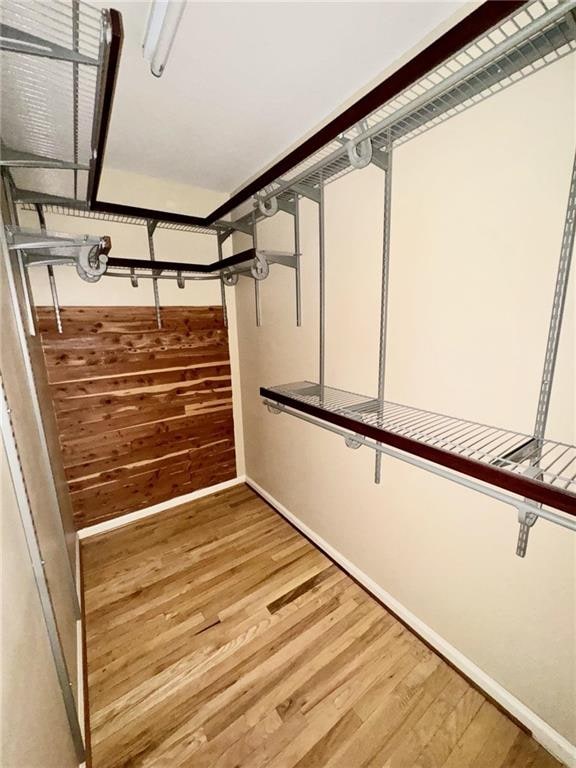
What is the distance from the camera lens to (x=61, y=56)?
0.63 metres

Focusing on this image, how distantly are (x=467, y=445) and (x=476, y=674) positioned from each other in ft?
3.84

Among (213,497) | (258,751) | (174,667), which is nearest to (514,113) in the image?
(258,751)

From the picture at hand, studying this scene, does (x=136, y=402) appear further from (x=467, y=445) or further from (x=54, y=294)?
(x=467, y=445)

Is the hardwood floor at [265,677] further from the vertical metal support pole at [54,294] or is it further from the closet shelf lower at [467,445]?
the vertical metal support pole at [54,294]

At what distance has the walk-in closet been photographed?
81 centimetres

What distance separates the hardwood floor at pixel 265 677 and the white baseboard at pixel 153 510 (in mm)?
278

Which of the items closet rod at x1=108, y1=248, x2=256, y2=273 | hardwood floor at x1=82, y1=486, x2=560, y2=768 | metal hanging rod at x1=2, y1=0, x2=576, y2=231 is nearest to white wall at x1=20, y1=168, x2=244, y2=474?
closet rod at x1=108, y1=248, x2=256, y2=273

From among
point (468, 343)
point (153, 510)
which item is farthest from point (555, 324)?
point (153, 510)

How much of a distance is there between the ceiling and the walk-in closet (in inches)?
0.5

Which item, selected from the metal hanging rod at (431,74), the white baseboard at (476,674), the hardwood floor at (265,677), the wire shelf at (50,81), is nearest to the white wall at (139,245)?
the wire shelf at (50,81)

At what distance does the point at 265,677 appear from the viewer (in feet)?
4.68

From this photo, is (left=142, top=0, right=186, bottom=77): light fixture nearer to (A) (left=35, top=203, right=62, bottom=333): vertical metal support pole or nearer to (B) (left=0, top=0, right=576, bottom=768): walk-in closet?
(B) (left=0, top=0, right=576, bottom=768): walk-in closet

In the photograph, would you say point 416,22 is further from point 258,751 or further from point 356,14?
point 258,751

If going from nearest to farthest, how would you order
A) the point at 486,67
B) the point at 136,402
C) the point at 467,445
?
the point at 486,67
the point at 467,445
the point at 136,402
